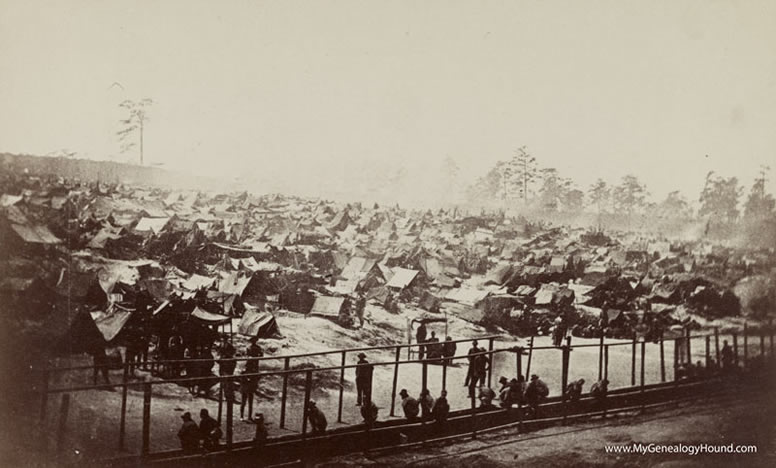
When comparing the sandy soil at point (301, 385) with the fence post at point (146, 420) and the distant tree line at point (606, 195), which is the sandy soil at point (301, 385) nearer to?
the fence post at point (146, 420)

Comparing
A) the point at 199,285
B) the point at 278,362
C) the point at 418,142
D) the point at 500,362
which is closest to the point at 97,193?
the point at 199,285

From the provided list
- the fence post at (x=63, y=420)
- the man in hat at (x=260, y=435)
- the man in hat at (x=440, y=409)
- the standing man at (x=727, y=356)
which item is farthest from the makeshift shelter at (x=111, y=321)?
the standing man at (x=727, y=356)

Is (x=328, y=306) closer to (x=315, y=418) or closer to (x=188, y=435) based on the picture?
(x=315, y=418)

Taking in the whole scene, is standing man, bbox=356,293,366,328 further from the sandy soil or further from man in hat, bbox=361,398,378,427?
man in hat, bbox=361,398,378,427

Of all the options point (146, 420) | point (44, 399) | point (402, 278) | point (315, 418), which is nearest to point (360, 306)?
point (402, 278)

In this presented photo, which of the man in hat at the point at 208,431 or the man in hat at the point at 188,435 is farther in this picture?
the man in hat at the point at 208,431

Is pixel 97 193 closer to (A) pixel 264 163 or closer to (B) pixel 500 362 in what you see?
(A) pixel 264 163

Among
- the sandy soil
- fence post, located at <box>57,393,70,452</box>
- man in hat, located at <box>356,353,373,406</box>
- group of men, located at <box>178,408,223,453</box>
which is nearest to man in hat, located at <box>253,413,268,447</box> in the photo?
group of men, located at <box>178,408,223,453</box>
